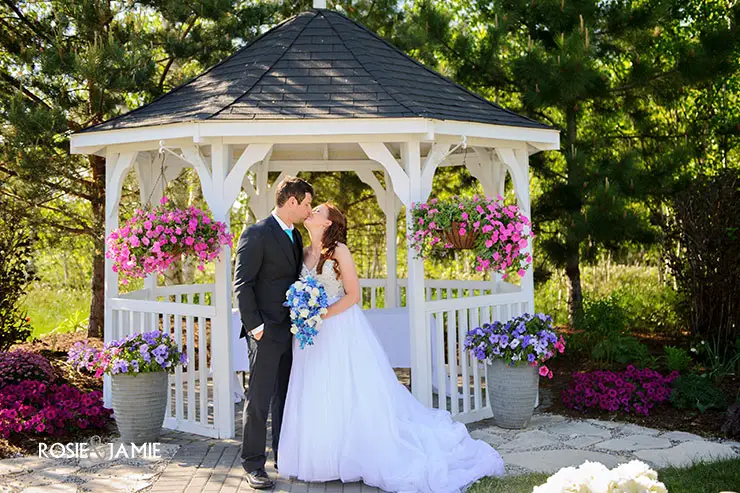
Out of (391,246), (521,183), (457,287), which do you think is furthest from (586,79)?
(391,246)

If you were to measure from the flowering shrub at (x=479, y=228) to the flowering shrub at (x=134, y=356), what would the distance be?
2043 millimetres

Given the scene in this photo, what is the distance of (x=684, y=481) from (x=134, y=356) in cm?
390

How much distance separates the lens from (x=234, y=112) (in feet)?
19.7

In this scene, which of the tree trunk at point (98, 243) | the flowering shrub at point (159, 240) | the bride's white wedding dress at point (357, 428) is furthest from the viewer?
the tree trunk at point (98, 243)

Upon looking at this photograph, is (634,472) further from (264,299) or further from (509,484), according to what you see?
(264,299)

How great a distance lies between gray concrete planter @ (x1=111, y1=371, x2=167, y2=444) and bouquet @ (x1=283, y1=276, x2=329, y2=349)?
1.64 meters

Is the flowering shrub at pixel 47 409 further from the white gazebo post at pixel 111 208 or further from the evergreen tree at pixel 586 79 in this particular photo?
the evergreen tree at pixel 586 79

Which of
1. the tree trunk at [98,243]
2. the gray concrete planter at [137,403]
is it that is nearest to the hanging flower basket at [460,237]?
the gray concrete planter at [137,403]

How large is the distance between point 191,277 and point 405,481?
8725 mm

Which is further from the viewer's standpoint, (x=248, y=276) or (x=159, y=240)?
(x=159, y=240)

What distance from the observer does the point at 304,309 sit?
472 cm

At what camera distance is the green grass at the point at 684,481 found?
4.70m

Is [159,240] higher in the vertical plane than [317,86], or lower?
lower

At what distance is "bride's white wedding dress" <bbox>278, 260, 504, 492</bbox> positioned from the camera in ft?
15.7
